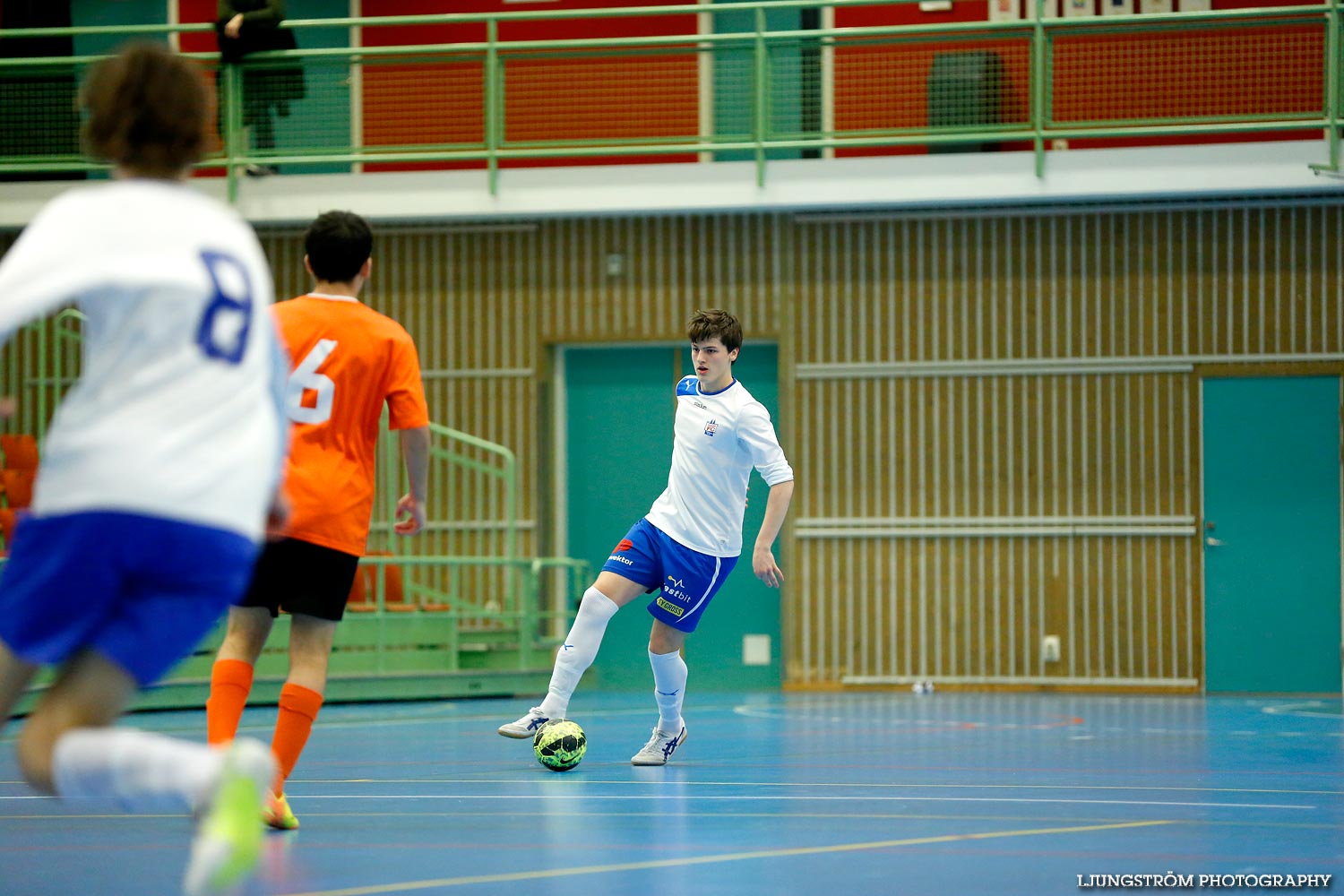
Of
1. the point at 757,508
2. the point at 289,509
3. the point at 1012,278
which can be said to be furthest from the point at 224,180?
the point at 289,509

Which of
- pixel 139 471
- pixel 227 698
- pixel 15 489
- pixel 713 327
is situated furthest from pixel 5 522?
pixel 139 471

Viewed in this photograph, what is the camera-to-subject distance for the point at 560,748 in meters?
5.99

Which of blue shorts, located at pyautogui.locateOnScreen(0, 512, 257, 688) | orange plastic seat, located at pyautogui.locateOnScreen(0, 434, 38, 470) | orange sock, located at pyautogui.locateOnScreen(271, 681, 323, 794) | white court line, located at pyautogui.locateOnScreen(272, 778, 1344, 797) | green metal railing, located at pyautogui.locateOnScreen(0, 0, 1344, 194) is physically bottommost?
white court line, located at pyautogui.locateOnScreen(272, 778, 1344, 797)

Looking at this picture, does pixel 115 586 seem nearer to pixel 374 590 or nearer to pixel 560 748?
pixel 560 748

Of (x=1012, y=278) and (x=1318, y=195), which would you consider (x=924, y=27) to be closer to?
(x=1012, y=278)

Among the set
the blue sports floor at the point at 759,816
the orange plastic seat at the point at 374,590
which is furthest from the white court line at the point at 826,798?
the orange plastic seat at the point at 374,590

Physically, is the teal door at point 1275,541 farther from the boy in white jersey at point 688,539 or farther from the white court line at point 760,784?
the boy in white jersey at point 688,539

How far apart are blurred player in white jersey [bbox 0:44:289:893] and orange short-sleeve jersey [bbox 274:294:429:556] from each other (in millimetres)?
1616

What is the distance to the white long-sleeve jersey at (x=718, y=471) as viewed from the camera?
621cm

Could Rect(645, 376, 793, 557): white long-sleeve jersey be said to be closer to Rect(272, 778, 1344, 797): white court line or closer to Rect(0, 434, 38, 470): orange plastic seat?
Rect(272, 778, 1344, 797): white court line

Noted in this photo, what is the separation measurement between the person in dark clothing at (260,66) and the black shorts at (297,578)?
8.82 meters

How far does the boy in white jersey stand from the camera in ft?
20.3

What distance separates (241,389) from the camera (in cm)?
239

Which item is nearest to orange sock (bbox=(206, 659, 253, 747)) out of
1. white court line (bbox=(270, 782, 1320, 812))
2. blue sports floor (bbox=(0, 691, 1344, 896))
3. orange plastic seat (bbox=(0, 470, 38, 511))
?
blue sports floor (bbox=(0, 691, 1344, 896))
